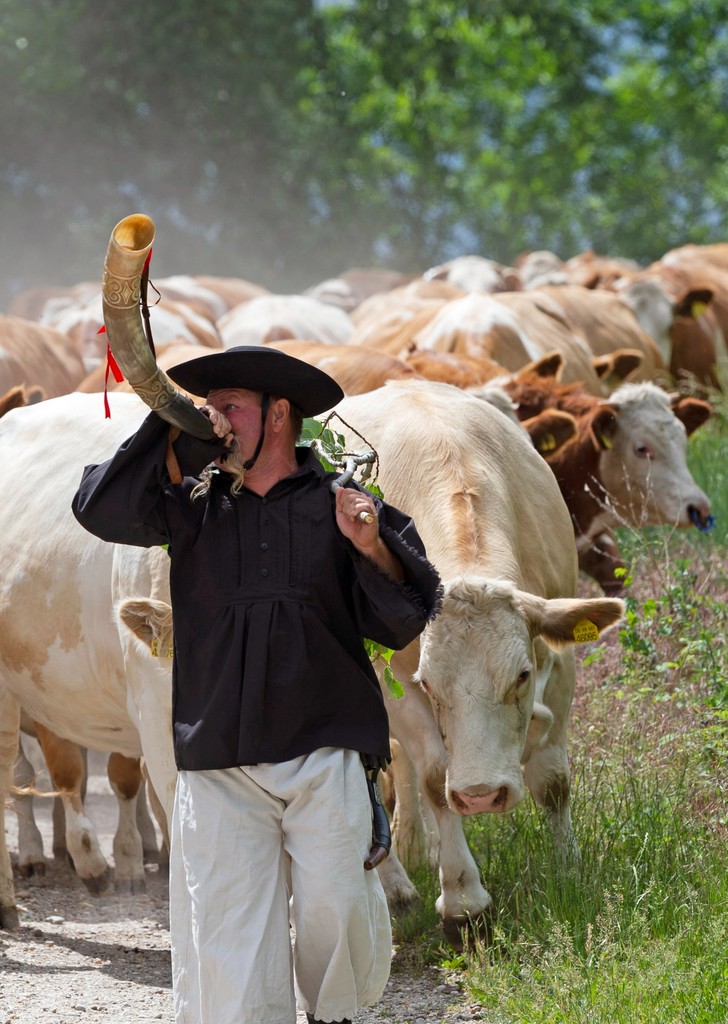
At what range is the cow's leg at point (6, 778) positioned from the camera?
5.66 m

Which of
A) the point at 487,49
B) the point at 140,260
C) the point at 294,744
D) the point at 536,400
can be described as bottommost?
the point at 294,744

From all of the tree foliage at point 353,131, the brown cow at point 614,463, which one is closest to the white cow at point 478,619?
the brown cow at point 614,463

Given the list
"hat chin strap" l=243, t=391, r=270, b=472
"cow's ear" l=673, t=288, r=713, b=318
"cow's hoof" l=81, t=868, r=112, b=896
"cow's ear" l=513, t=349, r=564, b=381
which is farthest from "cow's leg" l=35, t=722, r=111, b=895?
"cow's ear" l=673, t=288, r=713, b=318

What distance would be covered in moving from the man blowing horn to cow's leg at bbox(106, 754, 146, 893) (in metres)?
2.74

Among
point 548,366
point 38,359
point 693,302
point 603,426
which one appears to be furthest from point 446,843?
point 693,302

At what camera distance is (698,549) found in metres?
8.60

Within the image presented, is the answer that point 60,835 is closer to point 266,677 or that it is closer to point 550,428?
point 550,428

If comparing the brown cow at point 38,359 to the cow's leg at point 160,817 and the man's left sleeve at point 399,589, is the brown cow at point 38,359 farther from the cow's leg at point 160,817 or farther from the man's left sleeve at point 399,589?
the man's left sleeve at point 399,589

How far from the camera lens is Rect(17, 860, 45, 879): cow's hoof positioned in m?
6.76

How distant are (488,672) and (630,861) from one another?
3.29 feet

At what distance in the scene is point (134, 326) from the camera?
3.59m

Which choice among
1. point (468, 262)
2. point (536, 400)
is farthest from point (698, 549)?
point (468, 262)

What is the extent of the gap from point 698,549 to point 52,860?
161 inches

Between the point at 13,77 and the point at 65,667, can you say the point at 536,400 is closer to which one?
the point at 65,667
